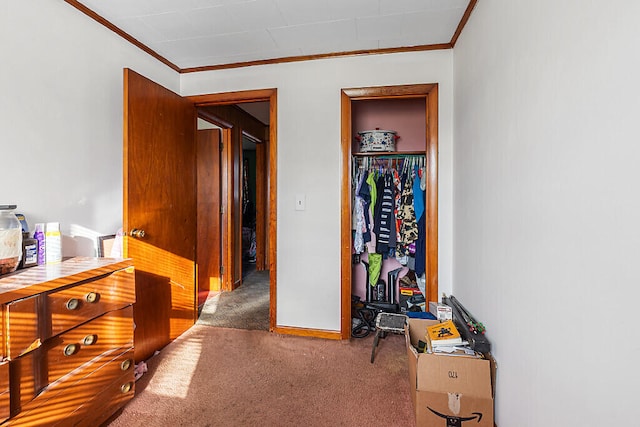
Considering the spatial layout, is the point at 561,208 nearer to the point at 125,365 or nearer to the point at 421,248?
the point at 421,248

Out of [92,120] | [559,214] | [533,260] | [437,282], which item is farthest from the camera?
[437,282]

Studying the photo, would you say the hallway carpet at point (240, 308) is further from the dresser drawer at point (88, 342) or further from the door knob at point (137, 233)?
the dresser drawer at point (88, 342)

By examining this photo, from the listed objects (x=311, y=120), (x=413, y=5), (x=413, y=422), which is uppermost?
(x=413, y=5)

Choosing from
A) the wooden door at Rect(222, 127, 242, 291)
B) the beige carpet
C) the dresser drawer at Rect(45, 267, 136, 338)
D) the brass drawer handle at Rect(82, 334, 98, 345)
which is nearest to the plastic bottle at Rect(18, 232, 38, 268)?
the dresser drawer at Rect(45, 267, 136, 338)

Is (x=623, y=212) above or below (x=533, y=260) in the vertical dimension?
above

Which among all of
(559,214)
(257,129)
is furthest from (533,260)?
(257,129)

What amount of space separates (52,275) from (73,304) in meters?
0.15

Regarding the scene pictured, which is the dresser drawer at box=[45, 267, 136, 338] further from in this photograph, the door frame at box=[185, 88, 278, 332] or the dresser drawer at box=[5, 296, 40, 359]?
the door frame at box=[185, 88, 278, 332]

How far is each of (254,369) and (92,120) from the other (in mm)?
1934

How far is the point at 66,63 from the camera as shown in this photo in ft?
6.06

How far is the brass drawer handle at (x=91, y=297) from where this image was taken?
1.42m

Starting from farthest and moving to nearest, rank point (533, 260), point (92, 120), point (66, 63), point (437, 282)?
point (437, 282) → point (92, 120) → point (66, 63) → point (533, 260)

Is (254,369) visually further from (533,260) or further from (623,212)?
(623,212)

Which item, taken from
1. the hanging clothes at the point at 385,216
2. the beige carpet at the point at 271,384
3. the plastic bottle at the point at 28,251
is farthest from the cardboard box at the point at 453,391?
the plastic bottle at the point at 28,251
